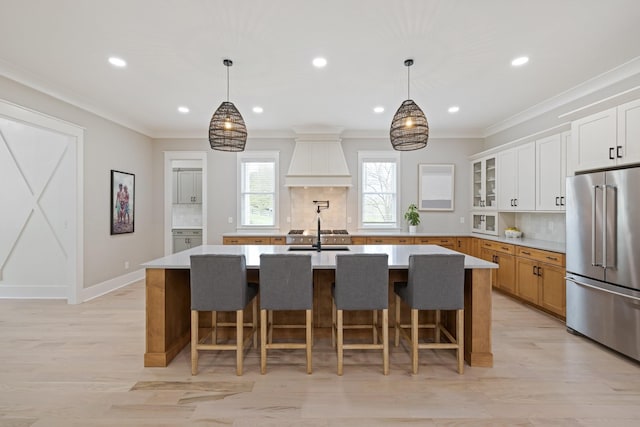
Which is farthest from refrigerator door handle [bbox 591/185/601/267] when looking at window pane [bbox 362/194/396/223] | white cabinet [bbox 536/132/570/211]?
window pane [bbox 362/194/396/223]

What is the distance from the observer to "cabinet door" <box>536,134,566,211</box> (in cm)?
392

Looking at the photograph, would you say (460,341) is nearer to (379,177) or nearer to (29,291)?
(379,177)

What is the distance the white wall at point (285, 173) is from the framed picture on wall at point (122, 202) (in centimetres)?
64

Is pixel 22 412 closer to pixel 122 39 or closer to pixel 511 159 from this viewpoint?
pixel 122 39

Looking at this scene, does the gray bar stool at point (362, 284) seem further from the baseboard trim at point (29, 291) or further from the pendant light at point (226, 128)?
the baseboard trim at point (29, 291)

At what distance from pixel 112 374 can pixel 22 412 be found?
1.78 feet

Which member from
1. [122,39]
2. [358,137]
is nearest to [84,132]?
[122,39]

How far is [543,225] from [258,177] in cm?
490

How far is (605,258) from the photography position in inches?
112

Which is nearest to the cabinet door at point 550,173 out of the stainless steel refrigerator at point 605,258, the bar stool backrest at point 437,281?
the stainless steel refrigerator at point 605,258

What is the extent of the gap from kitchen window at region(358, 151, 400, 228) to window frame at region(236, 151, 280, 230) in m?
1.67

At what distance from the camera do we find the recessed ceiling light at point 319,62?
10.2ft

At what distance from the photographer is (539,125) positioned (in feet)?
15.2

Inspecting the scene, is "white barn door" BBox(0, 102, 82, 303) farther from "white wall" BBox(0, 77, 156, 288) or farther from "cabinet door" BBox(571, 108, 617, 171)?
"cabinet door" BBox(571, 108, 617, 171)
